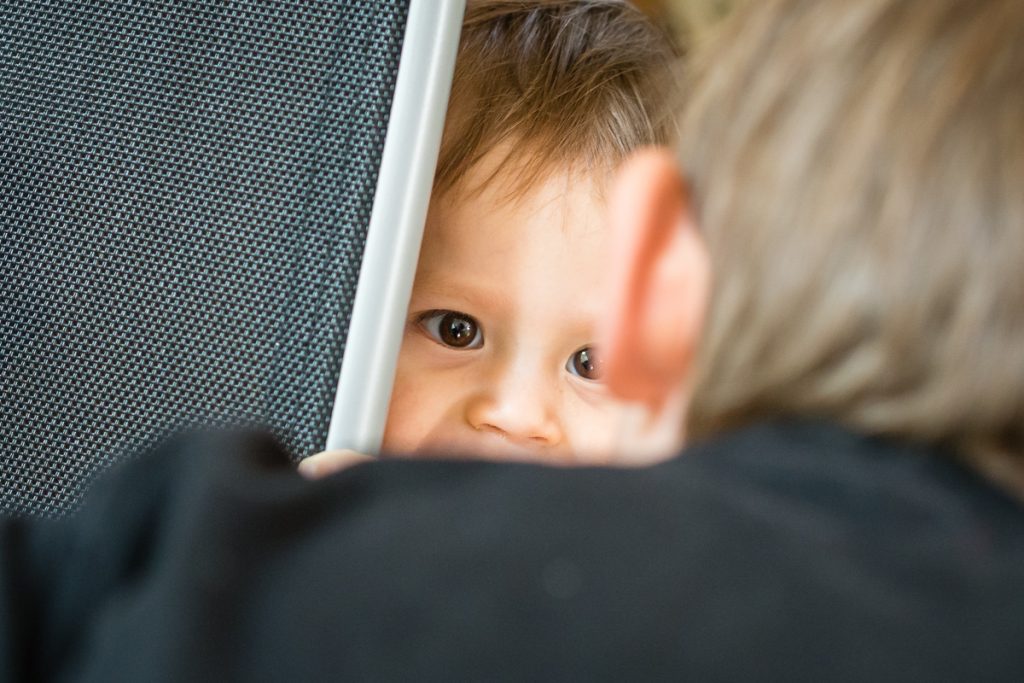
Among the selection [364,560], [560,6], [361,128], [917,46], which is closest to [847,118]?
[917,46]

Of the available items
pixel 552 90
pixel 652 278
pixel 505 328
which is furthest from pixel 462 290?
pixel 652 278

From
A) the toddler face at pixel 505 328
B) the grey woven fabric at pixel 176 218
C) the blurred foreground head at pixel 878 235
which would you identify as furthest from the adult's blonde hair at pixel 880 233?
the toddler face at pixel 505 328

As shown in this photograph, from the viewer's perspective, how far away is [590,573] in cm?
29

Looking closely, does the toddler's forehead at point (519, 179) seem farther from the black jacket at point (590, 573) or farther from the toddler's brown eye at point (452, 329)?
the black jacket at point (590, 573)

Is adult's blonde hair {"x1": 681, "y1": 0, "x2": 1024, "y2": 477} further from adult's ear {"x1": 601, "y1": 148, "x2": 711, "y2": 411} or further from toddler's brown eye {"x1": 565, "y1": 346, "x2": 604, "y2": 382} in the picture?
toddler's brown eye {"x1": 565, "y1": 346, "x2": 604, "y2": 382}

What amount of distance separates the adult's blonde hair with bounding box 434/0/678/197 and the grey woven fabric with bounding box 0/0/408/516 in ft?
0.79

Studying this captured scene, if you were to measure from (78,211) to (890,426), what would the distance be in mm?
427

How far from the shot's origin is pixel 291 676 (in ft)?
0.95

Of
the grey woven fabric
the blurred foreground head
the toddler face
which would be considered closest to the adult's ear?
the blurred foreground head

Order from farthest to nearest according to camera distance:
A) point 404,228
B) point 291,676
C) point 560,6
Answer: point 560,6 < point 404,228 < point 291,676

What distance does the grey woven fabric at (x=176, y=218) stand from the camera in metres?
0.56

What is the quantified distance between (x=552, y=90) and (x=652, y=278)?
534 mm

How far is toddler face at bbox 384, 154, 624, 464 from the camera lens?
81 cm

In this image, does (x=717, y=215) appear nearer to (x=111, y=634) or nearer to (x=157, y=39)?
(x=111, y=634)
